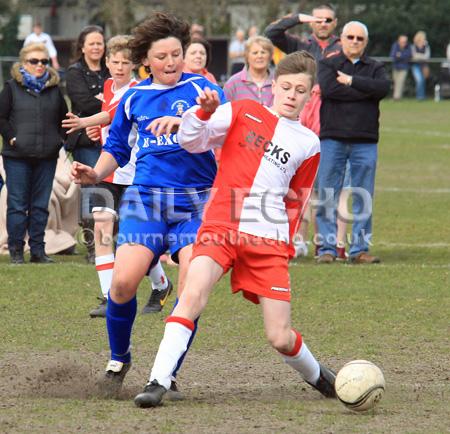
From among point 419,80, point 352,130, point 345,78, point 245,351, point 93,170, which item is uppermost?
point 345,78

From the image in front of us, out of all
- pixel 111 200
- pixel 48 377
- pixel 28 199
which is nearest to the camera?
pixel 48 377

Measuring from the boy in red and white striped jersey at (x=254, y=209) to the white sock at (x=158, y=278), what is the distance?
270cm

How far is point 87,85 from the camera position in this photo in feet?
37.0

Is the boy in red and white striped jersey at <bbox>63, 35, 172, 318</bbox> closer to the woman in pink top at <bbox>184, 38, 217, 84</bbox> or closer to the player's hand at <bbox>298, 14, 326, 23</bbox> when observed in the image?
the woman in pink top at <bbox>184, 38, 217, 84</bbox>

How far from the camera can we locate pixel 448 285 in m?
10.4

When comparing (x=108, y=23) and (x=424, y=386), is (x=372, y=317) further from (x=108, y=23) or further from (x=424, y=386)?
(x=108, y=23)

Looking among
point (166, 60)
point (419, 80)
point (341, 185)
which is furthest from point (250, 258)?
point (419, 80)

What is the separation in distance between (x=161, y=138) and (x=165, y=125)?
573 millimetres

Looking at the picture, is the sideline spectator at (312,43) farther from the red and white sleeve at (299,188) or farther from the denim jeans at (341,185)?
the red and white sleeve at (299,188)

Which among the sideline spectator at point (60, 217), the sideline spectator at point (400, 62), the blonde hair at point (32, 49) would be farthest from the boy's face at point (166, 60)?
the sideline spectator at point (400, 62)

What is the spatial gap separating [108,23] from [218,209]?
147 feet

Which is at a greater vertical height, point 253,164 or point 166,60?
point 166,60

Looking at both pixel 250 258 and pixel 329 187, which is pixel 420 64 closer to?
pixel 329 187

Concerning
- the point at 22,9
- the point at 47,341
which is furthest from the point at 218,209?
the point at 22,9
